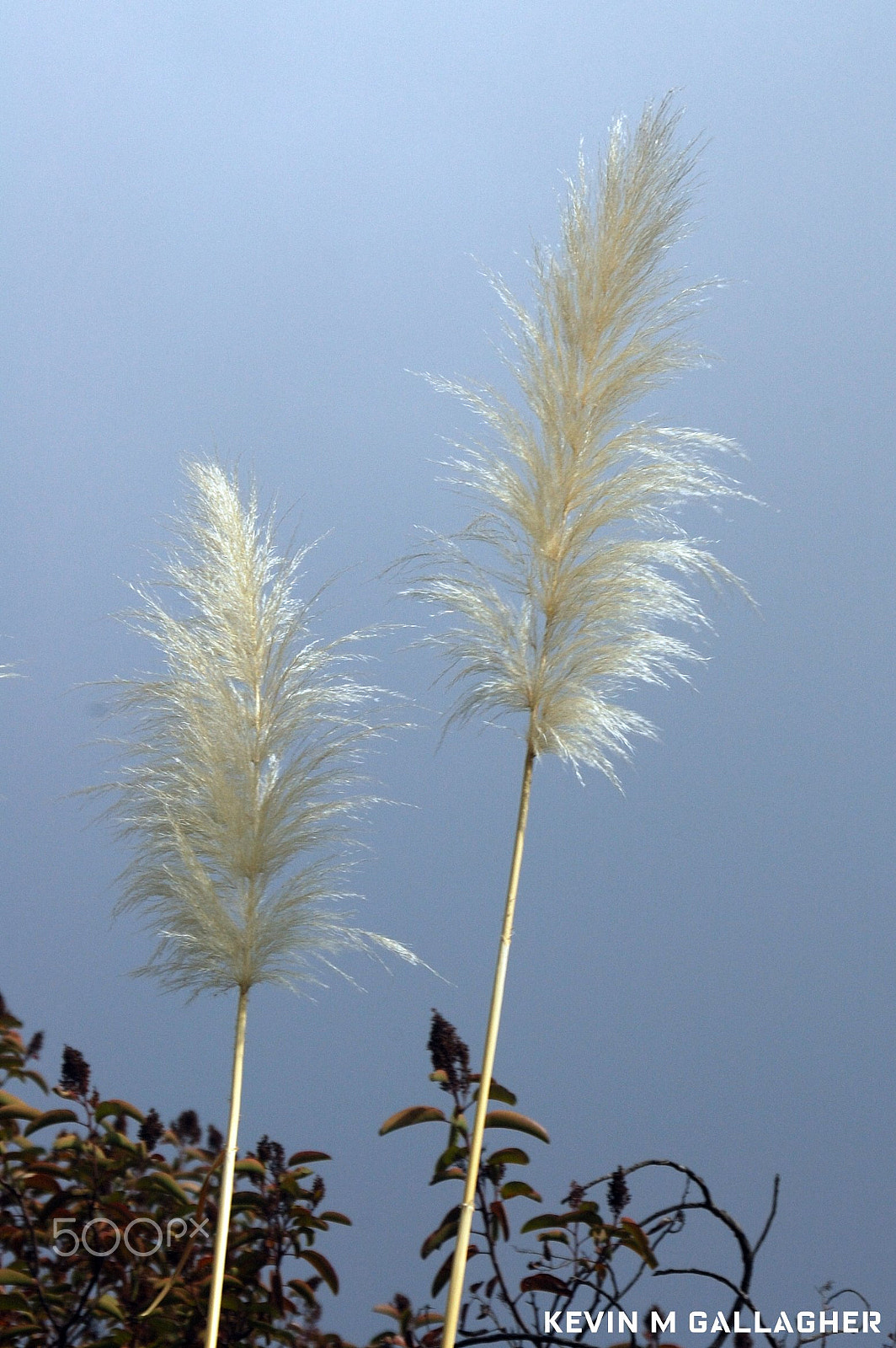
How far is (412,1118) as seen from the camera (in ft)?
8.09

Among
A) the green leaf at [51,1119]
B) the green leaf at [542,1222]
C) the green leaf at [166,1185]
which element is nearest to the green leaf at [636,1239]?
the green leaf at [542,1222]

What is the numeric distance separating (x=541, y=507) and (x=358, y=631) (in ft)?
1.76

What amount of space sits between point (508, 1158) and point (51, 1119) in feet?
3.23

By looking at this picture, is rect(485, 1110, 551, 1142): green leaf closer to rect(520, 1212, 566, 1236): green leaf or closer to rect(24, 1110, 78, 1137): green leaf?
rect(520, 1212, 566, 1236): green leaf

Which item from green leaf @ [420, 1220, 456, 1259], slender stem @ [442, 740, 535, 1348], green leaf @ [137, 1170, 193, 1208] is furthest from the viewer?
green leaf @ [137, 1170, 193, 1208]

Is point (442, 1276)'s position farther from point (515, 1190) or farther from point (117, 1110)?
point (117, 1110)

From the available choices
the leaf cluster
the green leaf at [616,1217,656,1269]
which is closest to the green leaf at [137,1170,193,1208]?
the leaf cluster

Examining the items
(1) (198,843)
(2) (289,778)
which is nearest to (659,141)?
(2) (289,778)

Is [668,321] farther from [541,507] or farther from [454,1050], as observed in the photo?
[454,1050]

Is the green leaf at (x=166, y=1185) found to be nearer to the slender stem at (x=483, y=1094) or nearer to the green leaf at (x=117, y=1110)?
the green leaf at (x=117, y=1110)

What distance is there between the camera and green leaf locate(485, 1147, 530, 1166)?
99.7 inches

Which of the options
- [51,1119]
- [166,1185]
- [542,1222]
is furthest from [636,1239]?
[51,1119]

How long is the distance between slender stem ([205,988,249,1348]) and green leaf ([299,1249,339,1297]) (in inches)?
13.2

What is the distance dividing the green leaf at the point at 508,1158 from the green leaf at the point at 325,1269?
0.45m
